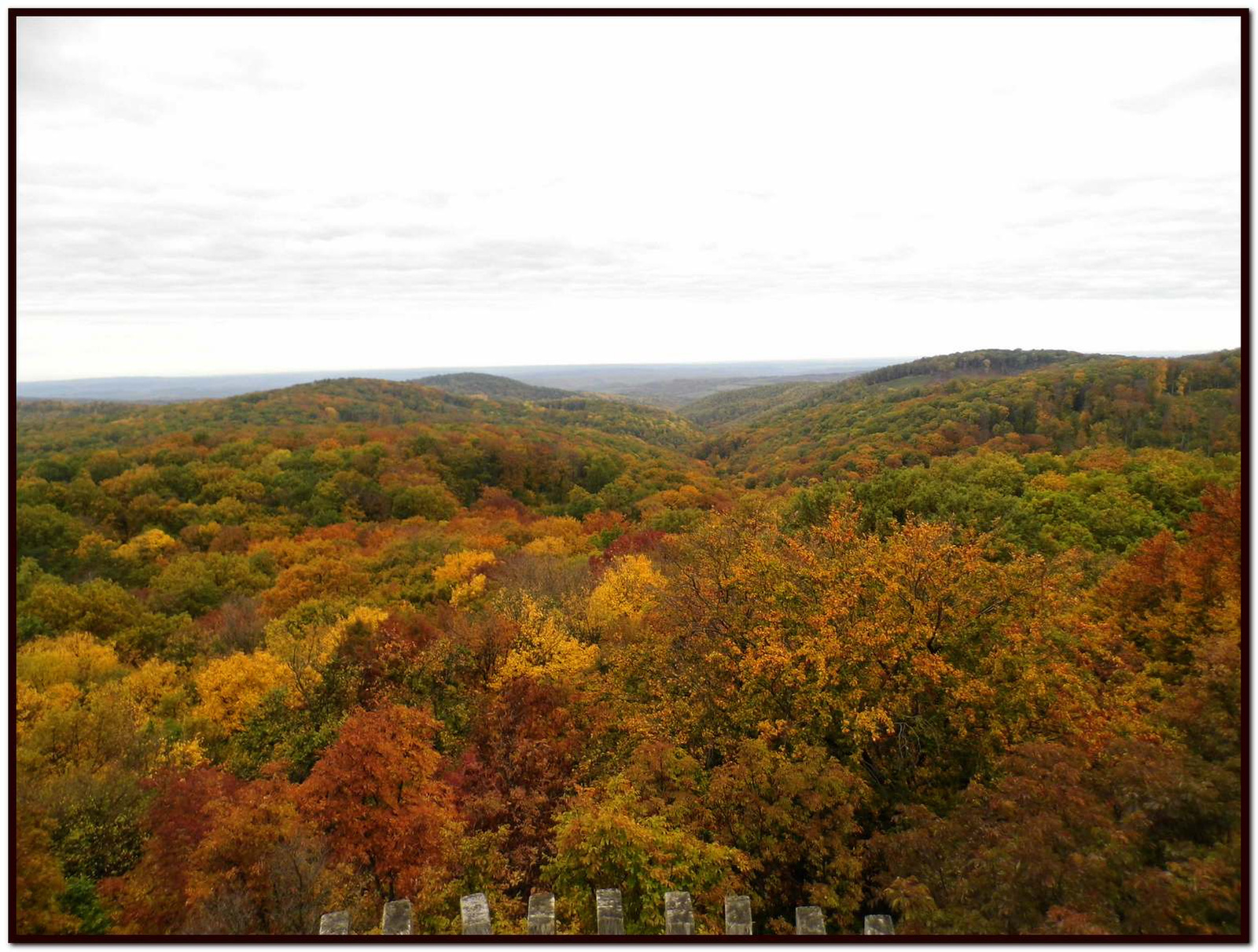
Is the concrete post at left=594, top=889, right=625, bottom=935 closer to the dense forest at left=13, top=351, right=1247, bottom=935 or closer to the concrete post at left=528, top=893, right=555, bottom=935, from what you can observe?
the concrete post at left=528, top=893, right=555, bottom=935

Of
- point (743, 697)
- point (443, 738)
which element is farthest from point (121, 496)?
point (743, 697)

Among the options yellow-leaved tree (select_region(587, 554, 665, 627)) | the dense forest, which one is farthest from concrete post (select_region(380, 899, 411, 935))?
yellow-leaved tree (select_region(587, 554, 665, 627))

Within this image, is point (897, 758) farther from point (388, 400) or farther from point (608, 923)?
point (388, 400)

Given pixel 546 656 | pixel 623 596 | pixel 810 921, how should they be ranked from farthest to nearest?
pixel 623 596
pixel 546 656
pixel 810 921

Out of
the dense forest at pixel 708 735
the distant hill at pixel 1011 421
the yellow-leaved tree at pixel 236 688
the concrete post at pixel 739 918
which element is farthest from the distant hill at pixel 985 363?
the concrete post at pixel 739 918

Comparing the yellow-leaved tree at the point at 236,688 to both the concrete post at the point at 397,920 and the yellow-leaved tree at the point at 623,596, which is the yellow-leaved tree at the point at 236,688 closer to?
the yellow-leaved tree at the point at 623,596

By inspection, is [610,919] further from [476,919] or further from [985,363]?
[985,363]

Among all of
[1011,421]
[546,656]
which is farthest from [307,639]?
[1011,421]

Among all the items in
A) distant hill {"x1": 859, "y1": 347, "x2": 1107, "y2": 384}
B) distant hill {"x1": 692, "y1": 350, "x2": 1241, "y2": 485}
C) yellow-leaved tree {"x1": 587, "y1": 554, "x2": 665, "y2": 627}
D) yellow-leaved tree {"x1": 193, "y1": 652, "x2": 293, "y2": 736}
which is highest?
distant hill {"x1": 859, "y1": 347, "x2": 1107, "y2": 384}
